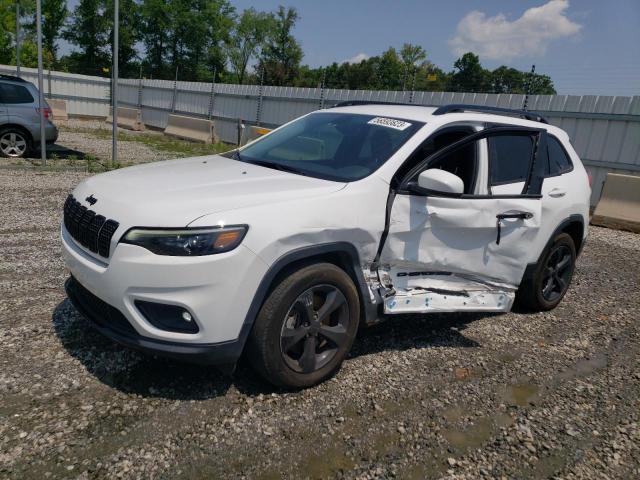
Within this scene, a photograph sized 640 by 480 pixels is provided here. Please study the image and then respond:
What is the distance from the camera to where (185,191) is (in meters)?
2.86

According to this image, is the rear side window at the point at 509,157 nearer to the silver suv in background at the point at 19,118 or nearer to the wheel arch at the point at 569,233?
the wheel arch at the point at 569,233

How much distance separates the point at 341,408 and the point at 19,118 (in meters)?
10.4

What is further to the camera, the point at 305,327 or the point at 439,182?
the point at 439,182

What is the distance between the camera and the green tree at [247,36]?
71875mm

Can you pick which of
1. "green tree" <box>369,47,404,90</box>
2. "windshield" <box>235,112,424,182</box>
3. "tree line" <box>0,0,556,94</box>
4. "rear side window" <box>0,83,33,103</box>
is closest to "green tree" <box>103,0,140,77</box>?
"tree line" <box>0,0,556,94</box>

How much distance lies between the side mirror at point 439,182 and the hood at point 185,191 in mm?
542

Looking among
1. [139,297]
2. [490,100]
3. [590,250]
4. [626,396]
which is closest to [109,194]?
[139,297]

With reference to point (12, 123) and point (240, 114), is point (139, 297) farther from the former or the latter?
point (240, 114)

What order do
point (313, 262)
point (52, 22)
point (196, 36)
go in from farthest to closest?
point (196, 36)
point (52, 22)
point (313, 262)

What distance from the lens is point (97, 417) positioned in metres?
2.70

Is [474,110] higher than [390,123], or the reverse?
[474,110]

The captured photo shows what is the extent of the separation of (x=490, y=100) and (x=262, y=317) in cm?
1127

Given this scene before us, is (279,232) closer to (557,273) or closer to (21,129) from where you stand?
(557,273)

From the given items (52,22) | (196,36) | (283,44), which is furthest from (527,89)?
(283,44)
